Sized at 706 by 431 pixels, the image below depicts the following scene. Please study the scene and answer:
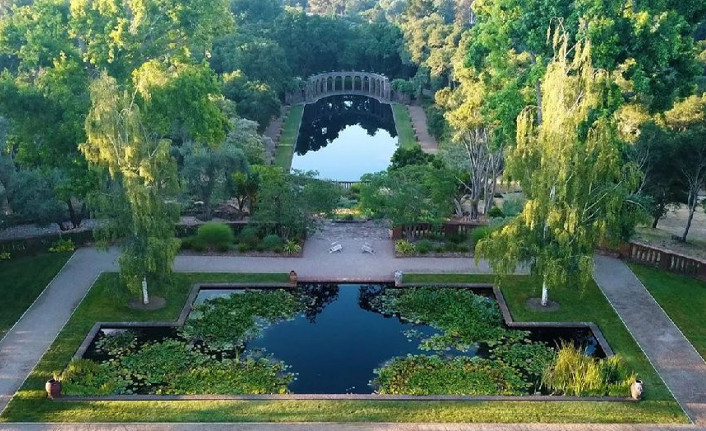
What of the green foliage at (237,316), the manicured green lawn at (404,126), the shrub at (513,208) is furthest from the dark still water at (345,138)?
the green foliage at (237,316)

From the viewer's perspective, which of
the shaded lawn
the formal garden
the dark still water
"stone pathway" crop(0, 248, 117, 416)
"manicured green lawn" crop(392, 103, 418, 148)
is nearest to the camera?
the formal garden

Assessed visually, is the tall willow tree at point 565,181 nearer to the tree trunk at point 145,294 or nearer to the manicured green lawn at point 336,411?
the manicured green lawn at point 336,411

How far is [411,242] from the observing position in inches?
Answer: 1527

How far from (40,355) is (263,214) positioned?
13.7 meters

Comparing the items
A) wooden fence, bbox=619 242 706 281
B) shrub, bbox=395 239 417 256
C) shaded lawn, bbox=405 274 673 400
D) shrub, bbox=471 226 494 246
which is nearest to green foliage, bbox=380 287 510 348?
shaded lawn, bbox=405 274 673 400

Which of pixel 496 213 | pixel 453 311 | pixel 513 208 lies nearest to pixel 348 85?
pixel 496 213

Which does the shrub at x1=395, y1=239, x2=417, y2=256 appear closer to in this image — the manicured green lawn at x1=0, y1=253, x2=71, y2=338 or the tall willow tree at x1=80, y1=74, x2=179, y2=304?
the tall willow tree at x1=80, y1=74, x2=179, y2=304

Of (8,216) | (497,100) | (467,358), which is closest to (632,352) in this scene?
(467,358)

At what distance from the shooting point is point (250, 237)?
3806 centimetres

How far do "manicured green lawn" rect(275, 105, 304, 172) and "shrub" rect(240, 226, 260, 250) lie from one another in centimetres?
2219

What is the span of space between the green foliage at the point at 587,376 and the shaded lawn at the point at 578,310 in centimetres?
109

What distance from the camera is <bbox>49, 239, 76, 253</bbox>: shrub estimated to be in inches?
1457

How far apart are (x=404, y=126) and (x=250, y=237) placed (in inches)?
1668

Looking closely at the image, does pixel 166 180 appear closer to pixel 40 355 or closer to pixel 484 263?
pixel 40 355
